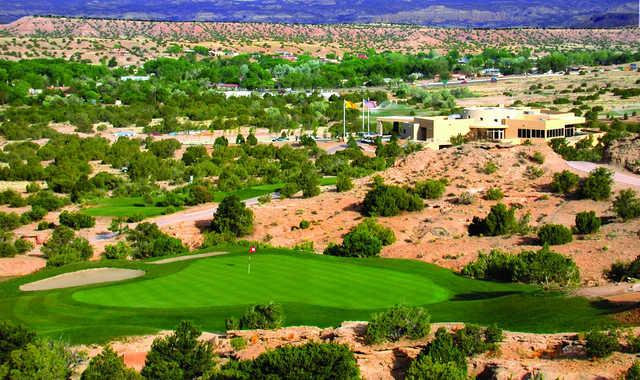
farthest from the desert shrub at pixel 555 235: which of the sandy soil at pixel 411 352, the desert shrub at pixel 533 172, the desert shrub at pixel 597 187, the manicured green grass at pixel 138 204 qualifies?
the manicured green grass at pixel 138 204

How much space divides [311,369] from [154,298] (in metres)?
10.1

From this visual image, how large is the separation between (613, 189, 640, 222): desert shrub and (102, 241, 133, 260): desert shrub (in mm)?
17877

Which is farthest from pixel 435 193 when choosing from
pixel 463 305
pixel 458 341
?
pixel 458 341

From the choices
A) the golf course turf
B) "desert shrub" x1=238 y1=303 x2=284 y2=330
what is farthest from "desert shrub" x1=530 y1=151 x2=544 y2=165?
"desert shrub" x1=238 y1=303 x2=284 y2=330

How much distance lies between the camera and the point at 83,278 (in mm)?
28719

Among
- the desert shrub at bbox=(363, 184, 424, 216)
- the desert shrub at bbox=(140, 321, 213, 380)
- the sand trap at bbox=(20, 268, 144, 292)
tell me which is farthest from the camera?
the desert shrub at bbox=(363, 184, 424, 216)

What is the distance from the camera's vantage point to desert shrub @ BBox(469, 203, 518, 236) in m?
33.4

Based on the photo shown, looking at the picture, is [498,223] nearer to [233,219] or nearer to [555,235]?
[555,235]

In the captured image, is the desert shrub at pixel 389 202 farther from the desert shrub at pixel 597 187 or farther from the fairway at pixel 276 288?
the fairway at pixel 276 288

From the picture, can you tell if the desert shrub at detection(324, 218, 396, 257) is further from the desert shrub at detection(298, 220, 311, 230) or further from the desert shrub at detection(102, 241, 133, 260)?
the desert shrub at detection(102, 241, 133, 260)

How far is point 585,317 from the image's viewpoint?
64.5 ft

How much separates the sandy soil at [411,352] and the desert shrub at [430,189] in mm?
20260

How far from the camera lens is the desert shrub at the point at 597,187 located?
3591 centimetres

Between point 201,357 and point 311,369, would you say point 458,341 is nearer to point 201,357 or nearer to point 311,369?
point 311,369
